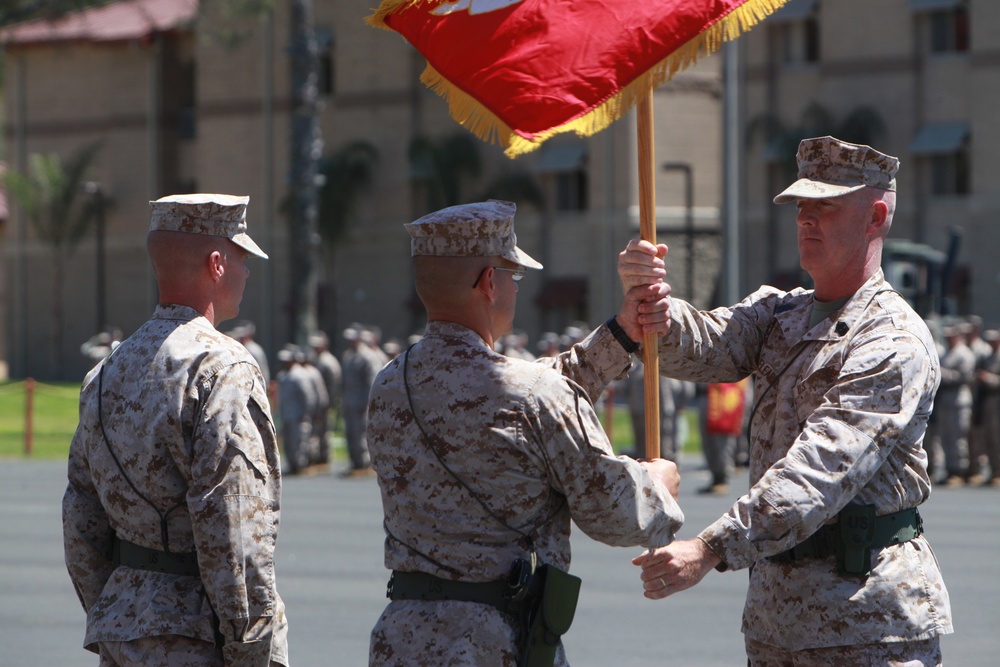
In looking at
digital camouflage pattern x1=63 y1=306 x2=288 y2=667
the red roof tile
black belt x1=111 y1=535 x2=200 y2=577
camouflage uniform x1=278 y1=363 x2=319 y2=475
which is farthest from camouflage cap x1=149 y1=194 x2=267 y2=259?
the red roof tile

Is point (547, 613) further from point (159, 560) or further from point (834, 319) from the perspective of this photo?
point (834, 319)

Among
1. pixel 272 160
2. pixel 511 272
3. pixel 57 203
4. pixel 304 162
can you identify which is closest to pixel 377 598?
pixel 511 272

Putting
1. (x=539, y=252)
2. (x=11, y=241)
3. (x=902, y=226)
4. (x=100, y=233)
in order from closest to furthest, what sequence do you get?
(x=902, y=226), (x=539, y=252), (x=100, y=233), (x=11, y=241)

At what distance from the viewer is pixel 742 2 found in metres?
4.72

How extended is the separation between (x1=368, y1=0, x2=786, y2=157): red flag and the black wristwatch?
69cm

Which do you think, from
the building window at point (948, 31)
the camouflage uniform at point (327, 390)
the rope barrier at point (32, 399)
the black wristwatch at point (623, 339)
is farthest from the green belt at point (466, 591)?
the building window at point (948, 31)

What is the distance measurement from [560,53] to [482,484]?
1395 millimetres

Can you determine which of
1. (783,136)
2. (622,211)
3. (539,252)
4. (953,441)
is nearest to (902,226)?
(783,136)

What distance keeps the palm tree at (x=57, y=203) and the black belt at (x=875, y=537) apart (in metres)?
48.0

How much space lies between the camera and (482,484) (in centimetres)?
409

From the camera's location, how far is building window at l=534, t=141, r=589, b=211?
42344 mm

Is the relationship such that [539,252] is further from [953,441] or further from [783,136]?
[953,441]

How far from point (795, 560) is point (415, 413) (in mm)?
1312

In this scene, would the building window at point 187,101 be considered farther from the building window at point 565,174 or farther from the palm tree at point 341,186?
the building window at point 565,174
